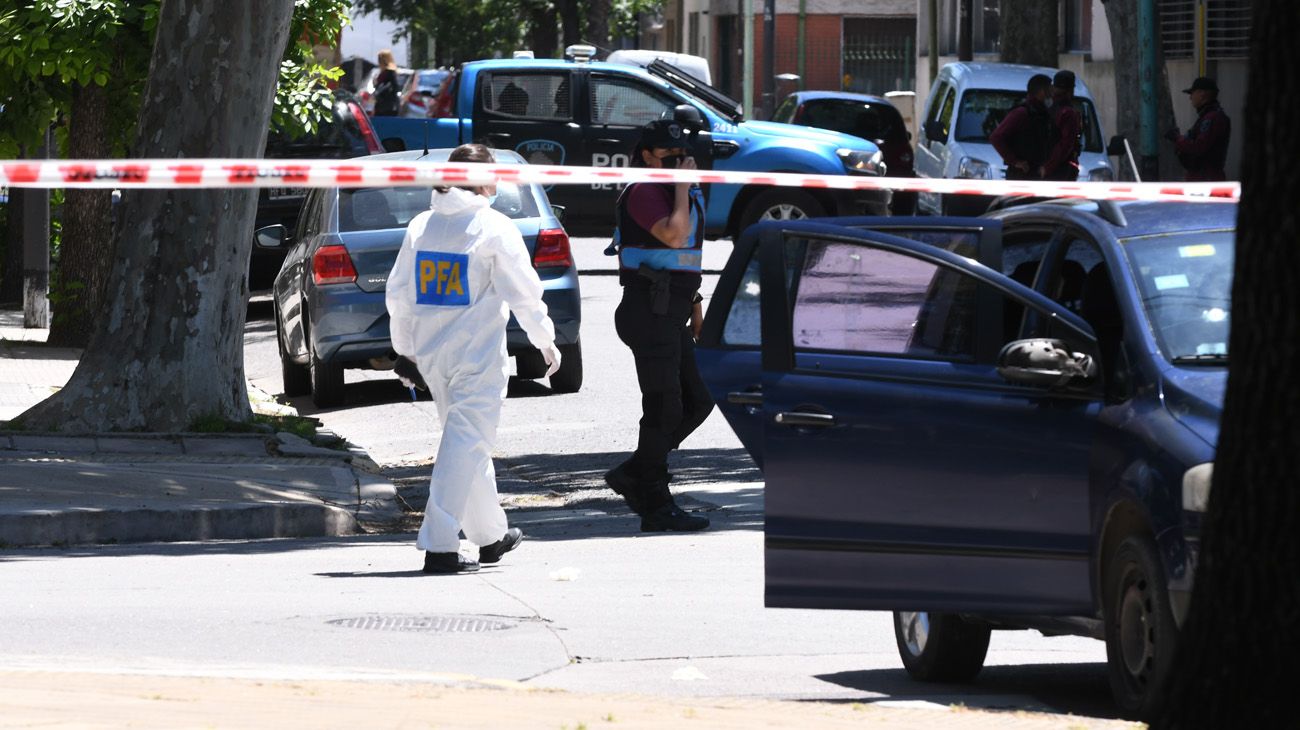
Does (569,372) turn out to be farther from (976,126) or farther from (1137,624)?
(1137,624)

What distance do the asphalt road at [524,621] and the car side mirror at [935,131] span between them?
1303 centimetres

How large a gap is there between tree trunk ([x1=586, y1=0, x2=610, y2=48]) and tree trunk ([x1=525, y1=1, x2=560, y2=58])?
412cm

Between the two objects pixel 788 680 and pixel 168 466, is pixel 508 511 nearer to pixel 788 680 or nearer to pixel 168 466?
pixel 168 466

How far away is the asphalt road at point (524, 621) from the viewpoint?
6926 mm

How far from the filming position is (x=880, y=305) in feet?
21.9

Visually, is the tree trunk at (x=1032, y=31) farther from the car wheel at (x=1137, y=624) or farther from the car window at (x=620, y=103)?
the car wheel at (x=1137, y=624)

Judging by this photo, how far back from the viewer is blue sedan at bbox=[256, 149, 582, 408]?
14773mm

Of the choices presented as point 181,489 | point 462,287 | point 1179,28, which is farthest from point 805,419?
point 1179,28

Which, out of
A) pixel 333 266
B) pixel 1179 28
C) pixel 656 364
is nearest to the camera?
pixel 656 364

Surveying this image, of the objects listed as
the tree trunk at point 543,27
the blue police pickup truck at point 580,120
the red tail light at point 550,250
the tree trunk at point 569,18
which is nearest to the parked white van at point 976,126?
the blue police pickup truck at point 580,120

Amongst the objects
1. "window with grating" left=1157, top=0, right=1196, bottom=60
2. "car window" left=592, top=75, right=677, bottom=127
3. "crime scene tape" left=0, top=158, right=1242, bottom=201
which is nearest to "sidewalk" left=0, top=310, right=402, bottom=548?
"crime scene tape" left=0, top=158, right=1242, bottom=201

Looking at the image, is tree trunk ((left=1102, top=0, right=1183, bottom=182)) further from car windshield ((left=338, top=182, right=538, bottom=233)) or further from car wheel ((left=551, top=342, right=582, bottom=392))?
car windshield ((left=338, top=182, right=538, bottom=233))

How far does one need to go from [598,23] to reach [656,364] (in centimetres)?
3699

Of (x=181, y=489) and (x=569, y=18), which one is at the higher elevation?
(x=569, y=18)
